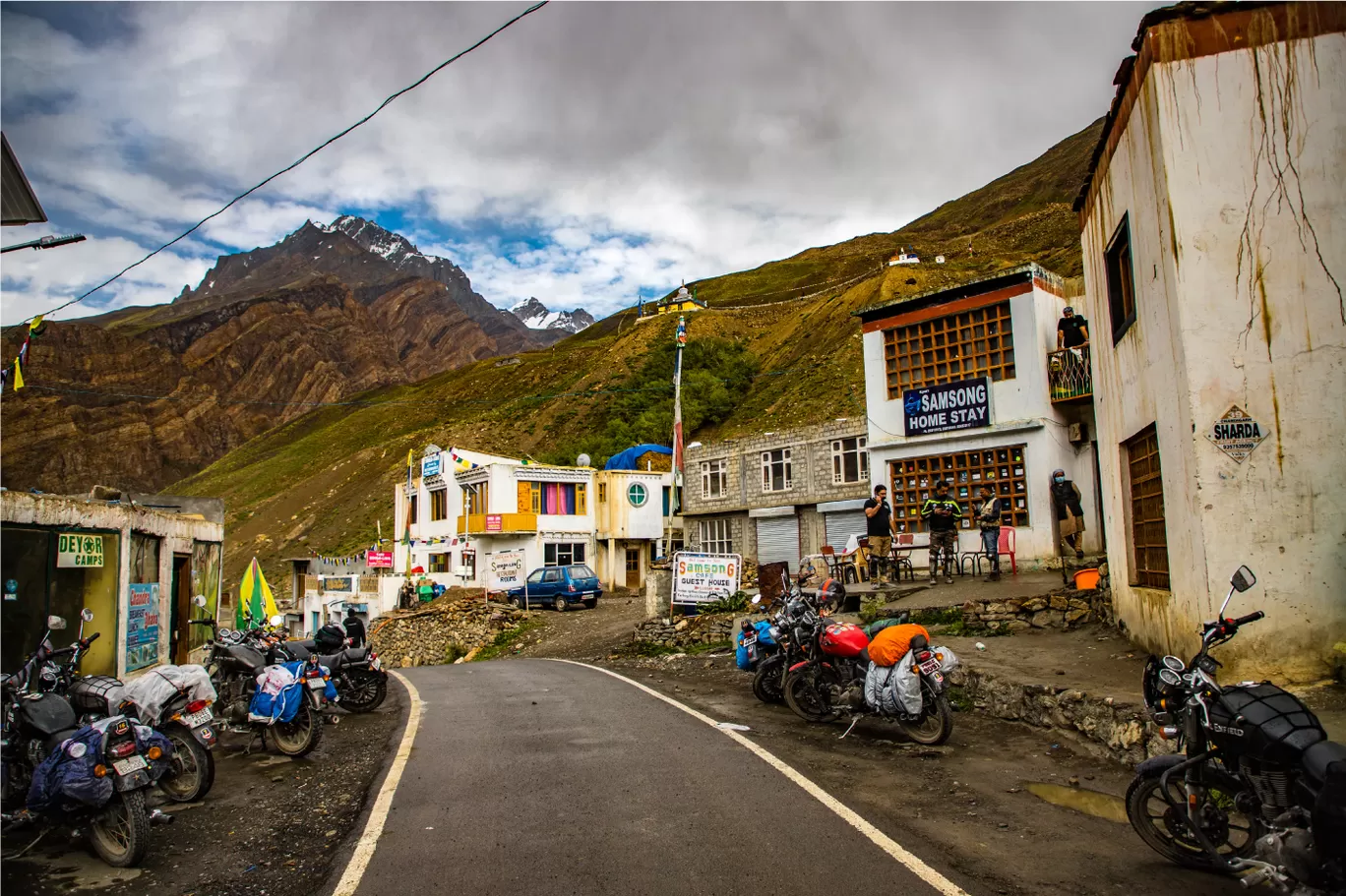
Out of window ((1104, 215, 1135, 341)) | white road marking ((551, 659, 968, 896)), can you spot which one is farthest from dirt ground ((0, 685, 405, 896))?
window ((1104, 215, 1135, 341))

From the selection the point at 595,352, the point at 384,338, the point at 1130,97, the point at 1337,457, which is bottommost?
the point at 1337,457

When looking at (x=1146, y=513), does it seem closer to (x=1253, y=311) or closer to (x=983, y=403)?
(x=1253, y=311)

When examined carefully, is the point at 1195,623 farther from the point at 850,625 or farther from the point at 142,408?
the point at 142,408

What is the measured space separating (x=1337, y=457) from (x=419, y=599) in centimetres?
3599

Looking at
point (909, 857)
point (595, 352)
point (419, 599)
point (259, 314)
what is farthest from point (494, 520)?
point (259, 314)

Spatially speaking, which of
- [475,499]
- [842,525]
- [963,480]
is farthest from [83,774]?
[475,499]

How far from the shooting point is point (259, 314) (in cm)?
17412

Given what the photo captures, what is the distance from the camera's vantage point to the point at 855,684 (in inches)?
341

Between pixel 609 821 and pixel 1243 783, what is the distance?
11.6ft

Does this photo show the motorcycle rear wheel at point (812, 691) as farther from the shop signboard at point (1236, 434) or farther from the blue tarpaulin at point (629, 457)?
the blue tarpaulin at point (629, 457)

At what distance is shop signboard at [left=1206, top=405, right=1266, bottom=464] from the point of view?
306 inches

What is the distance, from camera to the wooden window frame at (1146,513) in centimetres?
948

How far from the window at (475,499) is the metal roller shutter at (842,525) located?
59.5 feet

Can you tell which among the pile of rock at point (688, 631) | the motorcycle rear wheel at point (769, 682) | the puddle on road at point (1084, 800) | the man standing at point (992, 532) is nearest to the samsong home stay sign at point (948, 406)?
the man standing at point (992, 532)
